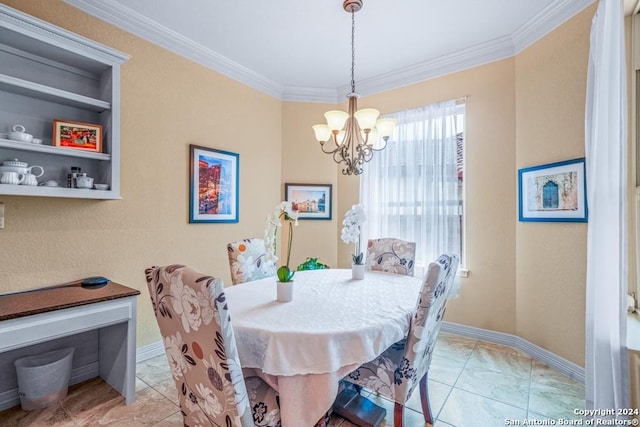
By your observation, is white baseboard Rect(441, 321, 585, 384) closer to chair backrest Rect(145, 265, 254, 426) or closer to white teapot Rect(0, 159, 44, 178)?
chair backrest Rect(145, 265, 254, 426)

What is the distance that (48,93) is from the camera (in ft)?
6.24

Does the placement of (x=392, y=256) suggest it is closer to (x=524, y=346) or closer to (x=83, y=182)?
(x=524, y=346)

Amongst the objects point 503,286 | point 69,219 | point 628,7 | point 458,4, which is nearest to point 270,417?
point 69,219

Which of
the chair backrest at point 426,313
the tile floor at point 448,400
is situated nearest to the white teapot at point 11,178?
the tile floor at point 448,400

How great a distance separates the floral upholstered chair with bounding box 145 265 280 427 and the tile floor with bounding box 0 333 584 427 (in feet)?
2.58

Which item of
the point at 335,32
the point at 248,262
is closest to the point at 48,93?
the point at 248,262

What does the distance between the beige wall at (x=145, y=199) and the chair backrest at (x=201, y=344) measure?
146 cm

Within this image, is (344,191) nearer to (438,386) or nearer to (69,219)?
(438,386)

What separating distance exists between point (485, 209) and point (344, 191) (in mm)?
1632

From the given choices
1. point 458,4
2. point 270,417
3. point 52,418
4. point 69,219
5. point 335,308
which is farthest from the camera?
point 458,4

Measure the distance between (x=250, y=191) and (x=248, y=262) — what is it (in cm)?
128

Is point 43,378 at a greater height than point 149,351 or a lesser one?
greater

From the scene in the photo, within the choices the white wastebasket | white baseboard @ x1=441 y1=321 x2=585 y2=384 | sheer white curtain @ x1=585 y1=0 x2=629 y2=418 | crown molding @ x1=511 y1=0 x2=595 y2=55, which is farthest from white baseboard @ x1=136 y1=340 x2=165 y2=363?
crown molding @ x1=511 y1=0 x2=595 y2=55

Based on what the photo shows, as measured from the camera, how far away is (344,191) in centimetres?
386
